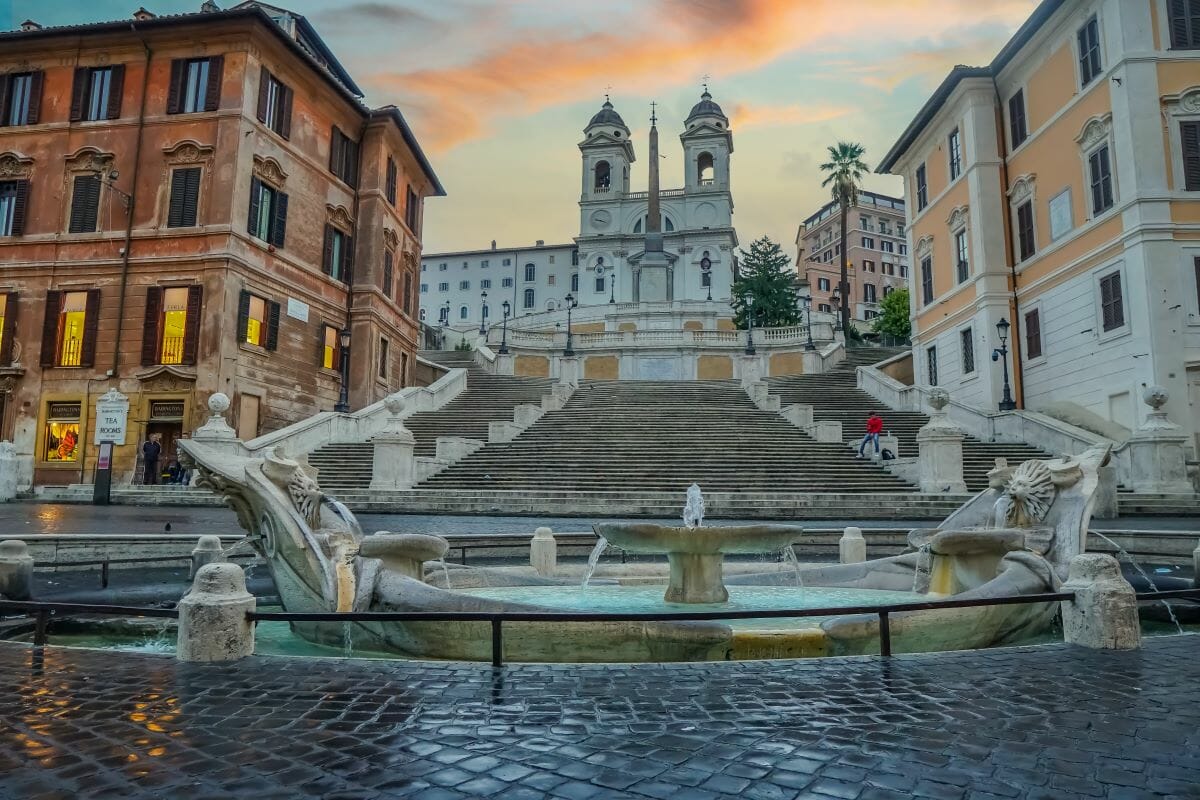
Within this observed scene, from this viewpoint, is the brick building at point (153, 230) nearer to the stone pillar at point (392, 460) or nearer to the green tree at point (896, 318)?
→ the stone pillar at point (392, 460)

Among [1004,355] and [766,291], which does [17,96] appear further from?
[766,291]

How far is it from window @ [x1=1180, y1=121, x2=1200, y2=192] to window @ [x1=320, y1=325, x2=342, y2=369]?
102 feet

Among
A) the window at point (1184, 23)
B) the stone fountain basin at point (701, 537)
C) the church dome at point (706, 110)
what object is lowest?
the stone fountain basin at point (701, 537)

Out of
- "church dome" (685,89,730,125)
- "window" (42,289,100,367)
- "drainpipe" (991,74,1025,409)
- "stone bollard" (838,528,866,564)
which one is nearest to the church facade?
"church dome" (685,89,730,125)

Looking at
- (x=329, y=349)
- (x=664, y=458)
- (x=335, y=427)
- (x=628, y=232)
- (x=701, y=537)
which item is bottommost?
(x=701, y=537)

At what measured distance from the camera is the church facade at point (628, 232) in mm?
87500

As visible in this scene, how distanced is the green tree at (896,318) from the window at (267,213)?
47.2 m

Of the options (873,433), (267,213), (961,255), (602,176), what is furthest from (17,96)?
(602,176)

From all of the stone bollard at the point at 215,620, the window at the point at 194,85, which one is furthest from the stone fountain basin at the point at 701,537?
the window at the point at 194,85

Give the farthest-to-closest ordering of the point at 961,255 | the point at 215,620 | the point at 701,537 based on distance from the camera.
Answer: the point at 961,255, the point at 701,537, the point at 215,620

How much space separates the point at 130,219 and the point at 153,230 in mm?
1024

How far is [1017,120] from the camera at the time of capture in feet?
95.3

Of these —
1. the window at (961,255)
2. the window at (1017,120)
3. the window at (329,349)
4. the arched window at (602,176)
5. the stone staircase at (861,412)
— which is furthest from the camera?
the arched window at (602,176)

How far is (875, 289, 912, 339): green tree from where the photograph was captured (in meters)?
60.4
